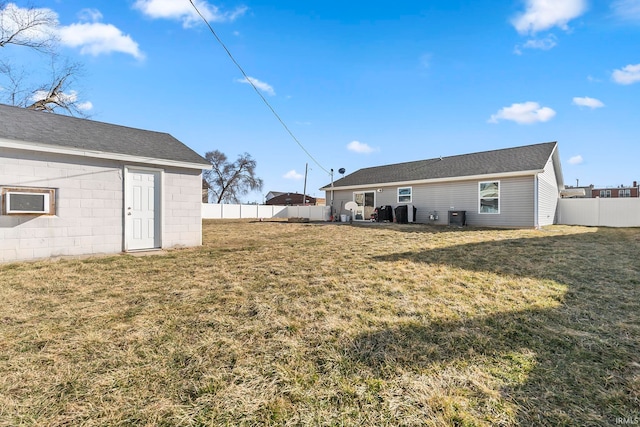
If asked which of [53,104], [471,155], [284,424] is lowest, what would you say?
[284,424]

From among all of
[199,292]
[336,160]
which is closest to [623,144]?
[336,160]

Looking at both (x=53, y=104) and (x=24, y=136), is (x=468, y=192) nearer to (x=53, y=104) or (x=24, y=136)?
(x=24, y=136)

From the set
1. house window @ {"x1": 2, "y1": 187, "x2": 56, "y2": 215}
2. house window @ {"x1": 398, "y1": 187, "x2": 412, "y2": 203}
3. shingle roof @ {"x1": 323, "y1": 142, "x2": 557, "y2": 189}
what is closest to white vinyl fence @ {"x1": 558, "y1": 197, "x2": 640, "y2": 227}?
shingle roof @ {"x1": 323, "y1": 142, "x2": 557, "y2": 189}

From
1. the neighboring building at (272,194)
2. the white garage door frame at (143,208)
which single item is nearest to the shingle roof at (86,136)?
the white garage door frame at (143,208)

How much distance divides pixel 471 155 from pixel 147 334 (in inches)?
660

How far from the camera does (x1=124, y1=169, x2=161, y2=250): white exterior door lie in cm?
671

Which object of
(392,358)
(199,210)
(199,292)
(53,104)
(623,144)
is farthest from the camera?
(53,104)

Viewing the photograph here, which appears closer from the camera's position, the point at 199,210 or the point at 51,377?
the point at 51,377

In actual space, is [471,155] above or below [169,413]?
above

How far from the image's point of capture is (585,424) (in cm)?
163

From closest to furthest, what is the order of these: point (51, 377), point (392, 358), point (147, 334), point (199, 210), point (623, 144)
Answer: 1. point (51, 377)
2. point (392, 358)
3. point (147, 334)
4. point (199, 210)
5. point (623, 144)

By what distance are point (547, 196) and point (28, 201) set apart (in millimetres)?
18496

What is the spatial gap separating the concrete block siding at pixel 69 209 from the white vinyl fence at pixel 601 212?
63.3ft

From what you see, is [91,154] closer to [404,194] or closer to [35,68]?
[404,194]
